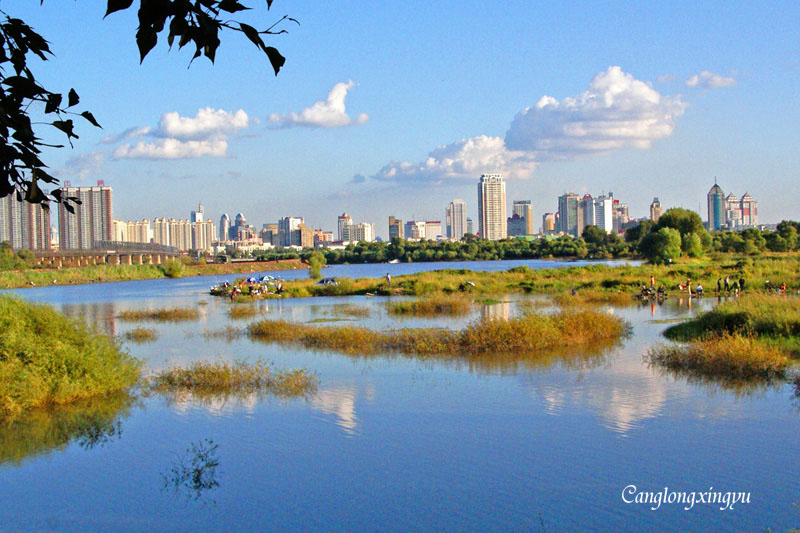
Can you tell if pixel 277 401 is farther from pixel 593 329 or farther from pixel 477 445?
pixel 593 329

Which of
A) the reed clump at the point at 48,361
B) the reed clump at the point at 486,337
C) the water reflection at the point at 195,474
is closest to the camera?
the water reflection at the point at 195,474

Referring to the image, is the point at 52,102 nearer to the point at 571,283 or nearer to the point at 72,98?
the point at 72,98

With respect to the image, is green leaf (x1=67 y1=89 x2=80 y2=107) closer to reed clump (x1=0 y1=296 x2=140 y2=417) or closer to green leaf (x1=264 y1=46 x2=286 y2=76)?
green leaf (x1=264 y1=46 x2=286 y2=76)

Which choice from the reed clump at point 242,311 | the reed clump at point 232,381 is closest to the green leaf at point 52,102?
the reed clump at point 232,381

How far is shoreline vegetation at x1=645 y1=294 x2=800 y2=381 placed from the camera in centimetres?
1681

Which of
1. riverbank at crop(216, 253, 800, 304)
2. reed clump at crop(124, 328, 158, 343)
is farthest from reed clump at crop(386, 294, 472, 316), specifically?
reed clump at crop(124, 328, 158, 343)

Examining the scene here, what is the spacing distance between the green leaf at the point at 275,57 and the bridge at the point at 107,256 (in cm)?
12600

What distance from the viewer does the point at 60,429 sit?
13.8 metres

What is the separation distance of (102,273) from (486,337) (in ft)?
295

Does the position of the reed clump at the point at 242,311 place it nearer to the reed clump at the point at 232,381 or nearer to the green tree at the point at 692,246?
the reed clump at the point at 232,381

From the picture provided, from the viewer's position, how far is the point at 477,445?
12258 millimetres

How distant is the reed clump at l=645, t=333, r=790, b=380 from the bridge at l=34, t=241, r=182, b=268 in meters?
116

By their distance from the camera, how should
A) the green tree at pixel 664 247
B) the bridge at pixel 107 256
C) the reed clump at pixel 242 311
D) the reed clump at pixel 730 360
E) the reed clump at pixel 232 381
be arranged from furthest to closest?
1. the bridge at pixel 107 256
2. the green tree at pixel 664 247
3. the reed clump at pixel 242 311
4. the reed clump at pixel 232 381
5. the reed clump at pixel 730 360

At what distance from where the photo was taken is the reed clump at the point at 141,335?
2792 cm
